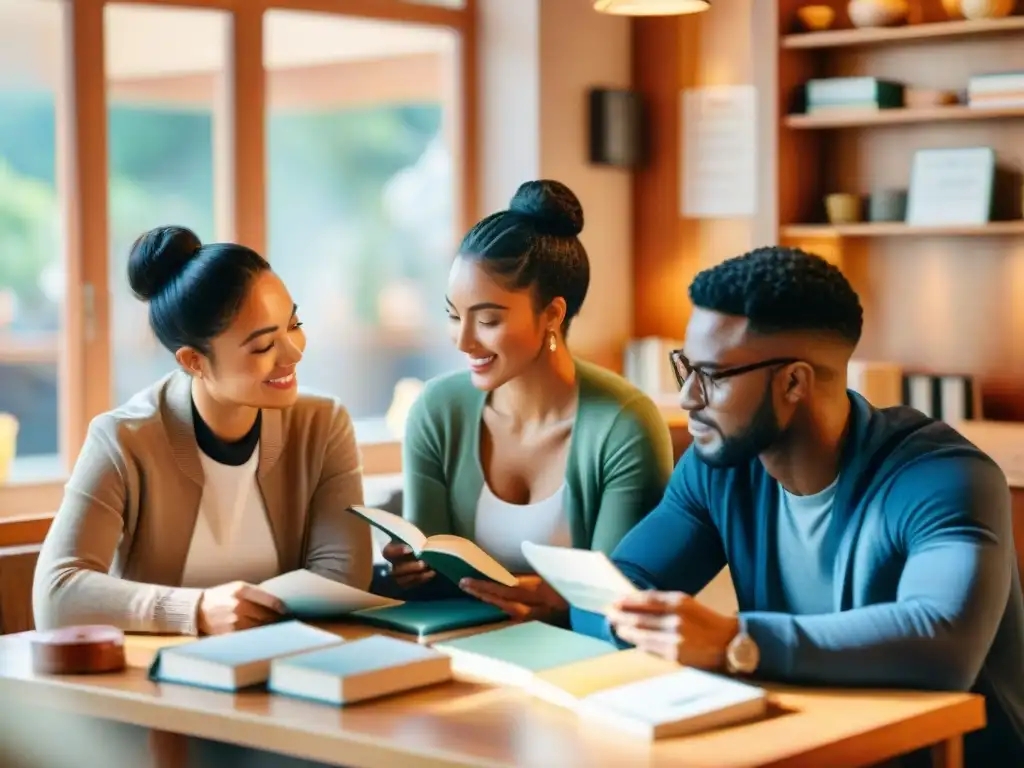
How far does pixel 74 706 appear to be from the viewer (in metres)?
2.15

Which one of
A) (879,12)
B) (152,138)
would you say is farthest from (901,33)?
(152,138)

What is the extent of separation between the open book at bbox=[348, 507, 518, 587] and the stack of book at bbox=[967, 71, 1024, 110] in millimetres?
2920

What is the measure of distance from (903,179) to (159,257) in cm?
317

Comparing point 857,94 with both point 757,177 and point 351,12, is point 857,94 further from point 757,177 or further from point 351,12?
point 351,12

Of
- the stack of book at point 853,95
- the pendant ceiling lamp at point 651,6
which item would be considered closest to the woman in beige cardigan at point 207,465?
the pendant ceiling lamp at point 651,6

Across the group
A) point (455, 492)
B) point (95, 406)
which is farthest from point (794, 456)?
point (95, 406)

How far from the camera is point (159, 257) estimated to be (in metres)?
2.72

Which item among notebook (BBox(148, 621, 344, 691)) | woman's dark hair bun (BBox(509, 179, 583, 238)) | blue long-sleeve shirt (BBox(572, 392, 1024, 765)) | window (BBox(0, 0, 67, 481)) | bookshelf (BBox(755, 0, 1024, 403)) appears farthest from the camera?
bookshelf (BBox(755, 0, 1024, 403))

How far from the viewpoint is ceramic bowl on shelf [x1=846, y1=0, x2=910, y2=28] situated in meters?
5.04

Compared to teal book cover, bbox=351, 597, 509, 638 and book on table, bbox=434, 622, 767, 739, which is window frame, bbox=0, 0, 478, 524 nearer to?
teal book cover, bbox=351, 597, 509, 638

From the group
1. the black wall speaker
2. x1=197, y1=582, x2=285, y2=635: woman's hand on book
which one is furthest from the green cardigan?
the black wall speaker

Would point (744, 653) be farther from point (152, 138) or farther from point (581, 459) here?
point (152, 138)

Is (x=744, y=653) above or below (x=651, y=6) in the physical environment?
below

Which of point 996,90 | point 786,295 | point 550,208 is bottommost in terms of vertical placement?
point 786,295
